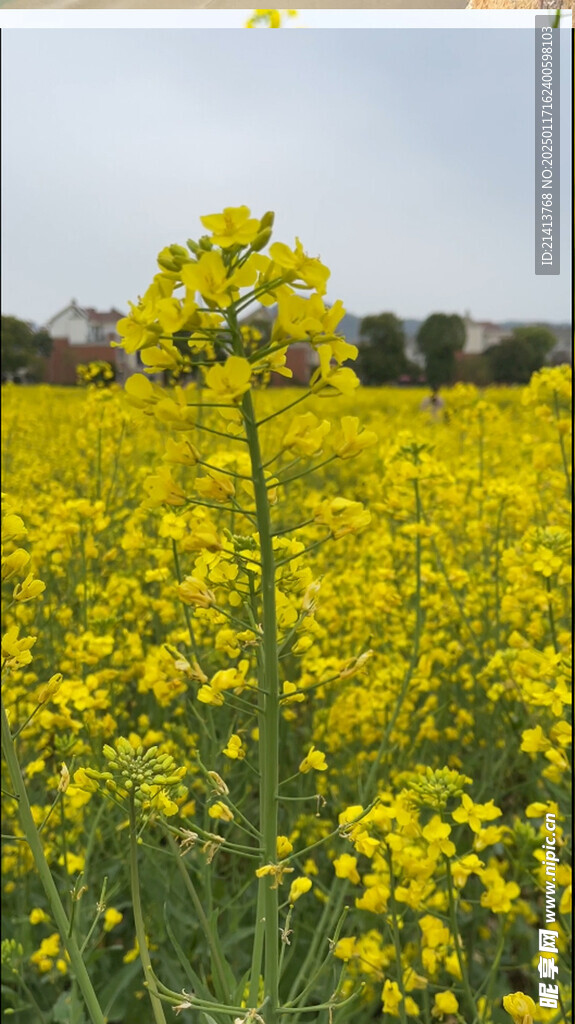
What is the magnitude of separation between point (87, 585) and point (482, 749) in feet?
3.48

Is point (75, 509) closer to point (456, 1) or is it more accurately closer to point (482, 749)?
point (482, 749)

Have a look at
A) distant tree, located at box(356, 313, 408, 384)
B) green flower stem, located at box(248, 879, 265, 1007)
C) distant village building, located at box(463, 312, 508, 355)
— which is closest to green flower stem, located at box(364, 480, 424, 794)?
green flower stem, located at box(248, 879, 265, 1007)

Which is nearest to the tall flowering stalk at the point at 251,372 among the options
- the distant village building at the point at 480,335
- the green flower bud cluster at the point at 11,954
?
the green flower bud cluster at the point at 11,954

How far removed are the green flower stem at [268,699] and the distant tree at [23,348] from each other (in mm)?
2386

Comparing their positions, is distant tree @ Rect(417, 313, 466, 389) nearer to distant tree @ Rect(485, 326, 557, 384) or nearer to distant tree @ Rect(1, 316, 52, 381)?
distant tree @ Rect(485, 326, 557, 384)

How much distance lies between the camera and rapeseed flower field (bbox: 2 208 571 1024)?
61 centimetres

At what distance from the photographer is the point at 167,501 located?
617mm

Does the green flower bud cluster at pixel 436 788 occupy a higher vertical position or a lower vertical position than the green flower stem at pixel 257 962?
higher

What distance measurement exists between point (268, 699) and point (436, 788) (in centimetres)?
39

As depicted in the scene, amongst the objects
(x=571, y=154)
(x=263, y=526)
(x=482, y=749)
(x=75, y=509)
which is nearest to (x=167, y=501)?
(x=263, y=526)

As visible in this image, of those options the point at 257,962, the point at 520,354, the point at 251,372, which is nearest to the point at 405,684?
the point at 257,962

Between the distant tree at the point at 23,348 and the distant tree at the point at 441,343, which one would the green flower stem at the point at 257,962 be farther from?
the distant tree at the point at 23,348

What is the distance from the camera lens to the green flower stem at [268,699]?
57 cm

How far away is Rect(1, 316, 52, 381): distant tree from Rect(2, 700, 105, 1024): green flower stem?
2333 millimetres
